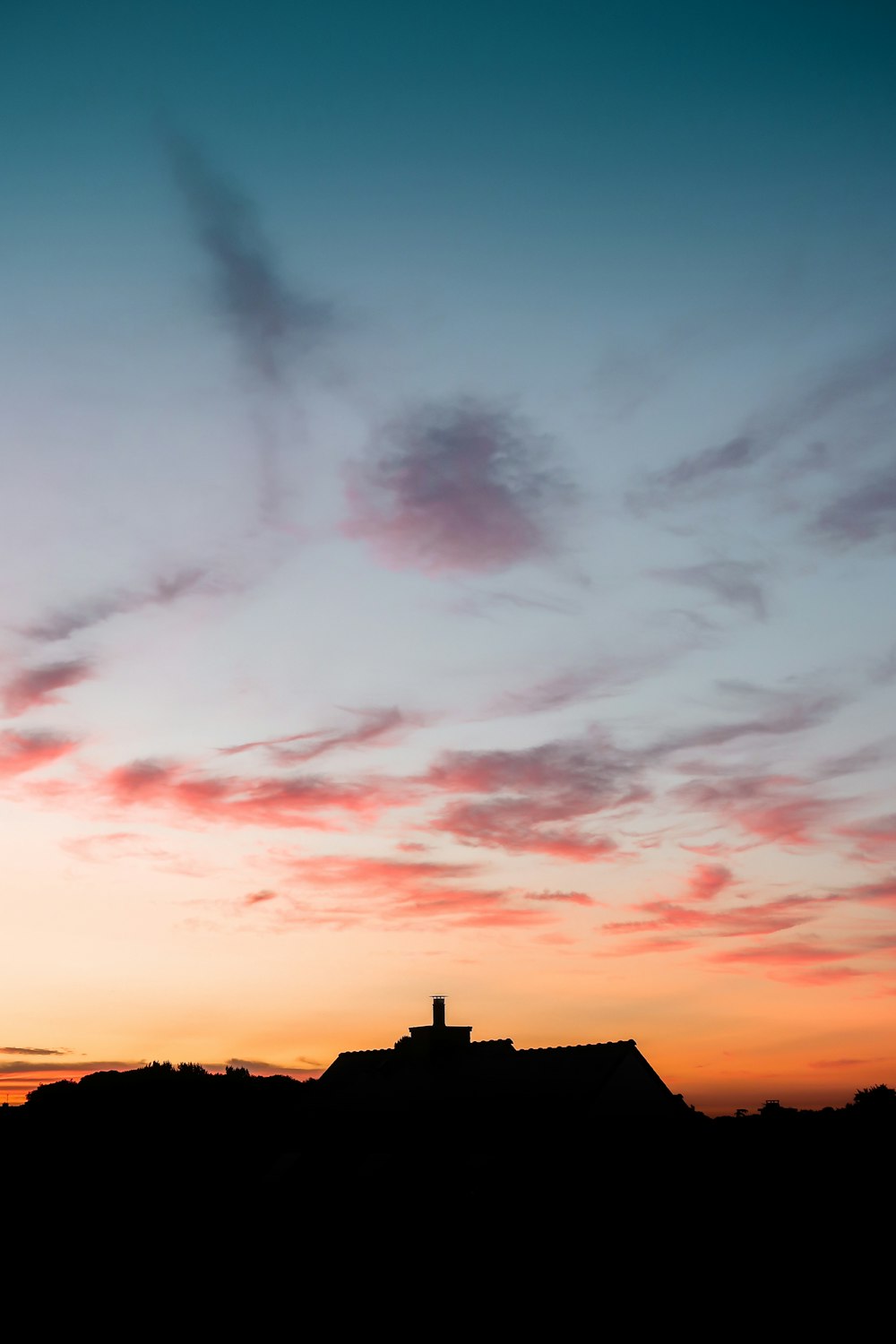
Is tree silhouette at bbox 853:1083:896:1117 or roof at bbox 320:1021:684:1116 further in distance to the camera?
tree silhouette at bbox 853:1083:896:1117

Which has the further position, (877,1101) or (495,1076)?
(877,1101)

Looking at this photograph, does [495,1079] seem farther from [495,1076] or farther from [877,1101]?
[877,1101]

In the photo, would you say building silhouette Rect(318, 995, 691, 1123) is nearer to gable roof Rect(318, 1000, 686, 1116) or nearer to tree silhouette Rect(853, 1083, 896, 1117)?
gable roof Rect(318, 1000, 686, 1116)

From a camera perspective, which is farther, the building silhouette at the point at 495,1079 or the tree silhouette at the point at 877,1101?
the tree silhouette at the point at 877,1101

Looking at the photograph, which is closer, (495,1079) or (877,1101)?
(495,1079)

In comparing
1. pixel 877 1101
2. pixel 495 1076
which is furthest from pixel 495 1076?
pixel 877 1101

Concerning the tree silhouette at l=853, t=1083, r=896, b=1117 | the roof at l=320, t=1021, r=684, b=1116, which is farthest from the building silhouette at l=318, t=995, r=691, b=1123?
the tree silhouette at l=853, t=1083, r=896, b=1117

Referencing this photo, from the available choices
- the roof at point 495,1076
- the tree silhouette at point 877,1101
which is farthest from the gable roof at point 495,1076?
the tree silhouette at point 877,1101

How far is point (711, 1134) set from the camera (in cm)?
4925

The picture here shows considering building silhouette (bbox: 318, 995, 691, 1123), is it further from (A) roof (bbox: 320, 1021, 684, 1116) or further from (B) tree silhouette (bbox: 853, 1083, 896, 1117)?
(B) tree silhouette (bbox: 853, 1083, 896, 1117)

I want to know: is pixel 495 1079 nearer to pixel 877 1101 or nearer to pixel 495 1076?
pixel 495 1076

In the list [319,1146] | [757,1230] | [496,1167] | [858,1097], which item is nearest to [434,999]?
[319,1146]

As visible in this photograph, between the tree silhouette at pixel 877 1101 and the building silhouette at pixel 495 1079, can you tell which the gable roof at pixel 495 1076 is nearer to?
the building silhouette at pixel 495 1079

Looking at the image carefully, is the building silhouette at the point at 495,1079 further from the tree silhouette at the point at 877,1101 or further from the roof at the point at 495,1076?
the tree silhouette at the point at 877,1101
